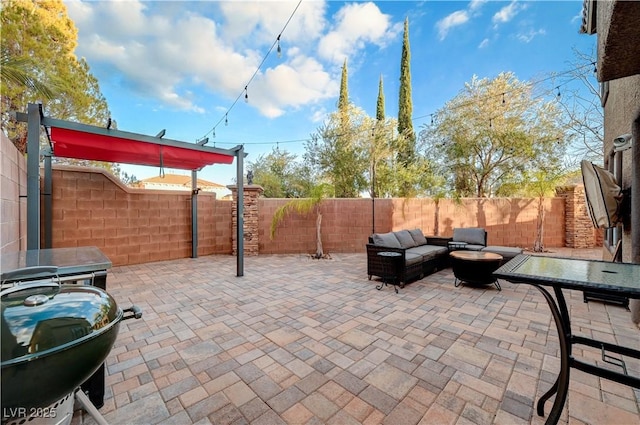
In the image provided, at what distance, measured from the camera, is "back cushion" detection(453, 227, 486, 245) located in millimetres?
6244

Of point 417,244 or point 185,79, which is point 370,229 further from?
point 185,79

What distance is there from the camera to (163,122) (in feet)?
36.5

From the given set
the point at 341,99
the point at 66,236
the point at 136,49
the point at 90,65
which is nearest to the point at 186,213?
the point at 66,236

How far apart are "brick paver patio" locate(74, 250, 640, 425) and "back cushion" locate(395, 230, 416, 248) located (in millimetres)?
1388

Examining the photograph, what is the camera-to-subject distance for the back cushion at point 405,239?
558 cm

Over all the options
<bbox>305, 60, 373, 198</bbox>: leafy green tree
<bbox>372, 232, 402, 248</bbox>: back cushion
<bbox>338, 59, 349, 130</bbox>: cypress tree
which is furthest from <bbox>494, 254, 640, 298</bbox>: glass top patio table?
<bbox>338, 59, 349, 130</bbox>: cypress tree

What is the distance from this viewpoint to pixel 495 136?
1105cm

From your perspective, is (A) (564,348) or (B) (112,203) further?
(B) (112,203)

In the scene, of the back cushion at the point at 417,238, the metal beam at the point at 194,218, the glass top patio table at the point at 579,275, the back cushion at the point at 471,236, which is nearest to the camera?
the glass top patio table at the point at 579,275

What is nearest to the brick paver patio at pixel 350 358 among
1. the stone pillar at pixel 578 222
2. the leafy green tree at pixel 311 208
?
the leafy green tree at pixel 311 208

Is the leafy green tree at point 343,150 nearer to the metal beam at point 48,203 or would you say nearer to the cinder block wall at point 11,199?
the metal beam at point 48,203

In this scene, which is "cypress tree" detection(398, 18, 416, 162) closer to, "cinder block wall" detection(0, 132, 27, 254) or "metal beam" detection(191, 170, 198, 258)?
"metal beam" detection(191, 170, 198, 258)

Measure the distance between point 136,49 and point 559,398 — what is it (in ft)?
31.2

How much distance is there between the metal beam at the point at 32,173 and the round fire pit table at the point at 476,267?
6.32 meters
